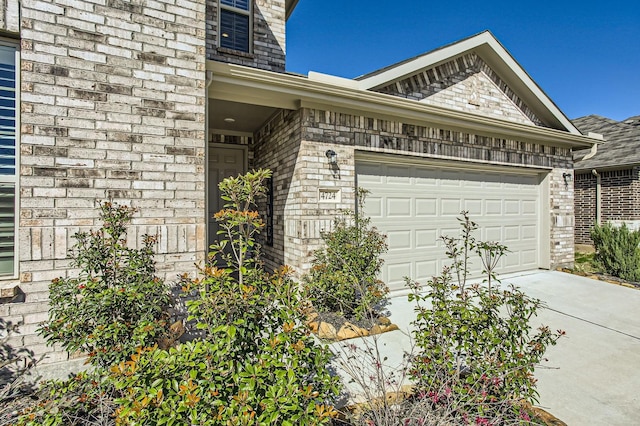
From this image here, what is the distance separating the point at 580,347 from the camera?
356 centimetres

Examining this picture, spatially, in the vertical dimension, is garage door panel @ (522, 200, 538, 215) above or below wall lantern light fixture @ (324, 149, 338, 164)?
below

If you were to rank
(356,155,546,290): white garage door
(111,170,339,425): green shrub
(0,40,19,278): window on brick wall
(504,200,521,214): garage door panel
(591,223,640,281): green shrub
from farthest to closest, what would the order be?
(504,200,521,214): garage door panel
(591,223,640,281): green shrub
(356,155,546,290): white garage door
(0,40,19,278): window on brick wall
(111,170,339,425): green shrub

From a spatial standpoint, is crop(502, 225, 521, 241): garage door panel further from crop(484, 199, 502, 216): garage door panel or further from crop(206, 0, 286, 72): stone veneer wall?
crop(206, 0, 286, 72): stone veneer wall

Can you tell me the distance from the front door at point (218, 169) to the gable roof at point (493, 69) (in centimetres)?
295

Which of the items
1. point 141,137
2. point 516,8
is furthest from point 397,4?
point 141,137

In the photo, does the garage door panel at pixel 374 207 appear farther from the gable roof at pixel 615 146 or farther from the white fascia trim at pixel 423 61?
the gable roof at pixel 615 146

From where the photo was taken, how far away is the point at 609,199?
32.8ft

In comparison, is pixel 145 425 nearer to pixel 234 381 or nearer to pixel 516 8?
pixel 234 381

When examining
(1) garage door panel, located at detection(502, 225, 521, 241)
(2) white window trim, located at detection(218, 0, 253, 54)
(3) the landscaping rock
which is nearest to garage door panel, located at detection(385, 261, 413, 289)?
(3) the landscaping rock

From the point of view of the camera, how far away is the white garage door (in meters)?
5.39

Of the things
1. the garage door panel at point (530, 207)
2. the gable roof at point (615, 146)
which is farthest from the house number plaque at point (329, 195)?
the gable roof at point (615, 146)

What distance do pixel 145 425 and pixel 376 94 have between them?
4790 mm

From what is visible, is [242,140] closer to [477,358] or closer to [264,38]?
[264,38]

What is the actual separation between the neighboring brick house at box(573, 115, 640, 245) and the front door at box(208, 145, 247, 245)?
9.72m
